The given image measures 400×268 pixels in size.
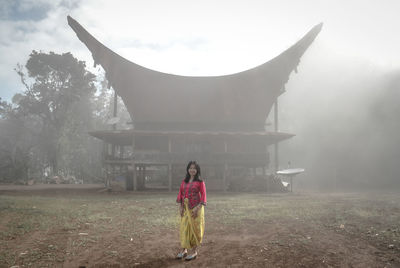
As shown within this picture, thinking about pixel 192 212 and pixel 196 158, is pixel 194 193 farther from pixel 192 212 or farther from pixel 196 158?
pixel 196 158

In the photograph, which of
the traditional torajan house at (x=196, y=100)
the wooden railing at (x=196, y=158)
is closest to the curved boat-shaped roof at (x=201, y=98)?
the traditional torajan house at (x=196, y=100)

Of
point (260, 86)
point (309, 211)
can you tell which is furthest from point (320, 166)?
point (309, 211)

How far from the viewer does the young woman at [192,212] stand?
477 centimetres

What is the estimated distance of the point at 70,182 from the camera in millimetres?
25656

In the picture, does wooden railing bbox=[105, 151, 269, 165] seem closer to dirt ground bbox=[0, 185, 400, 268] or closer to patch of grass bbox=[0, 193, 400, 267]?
patch of grass bbox=[0, 193, 400, 267]

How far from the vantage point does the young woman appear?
4.77 meters

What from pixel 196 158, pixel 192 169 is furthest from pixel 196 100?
pixel 192 169

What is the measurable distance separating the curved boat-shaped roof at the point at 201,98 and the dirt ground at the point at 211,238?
11.9 m

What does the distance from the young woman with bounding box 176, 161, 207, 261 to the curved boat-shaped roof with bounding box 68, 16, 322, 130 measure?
15.7m

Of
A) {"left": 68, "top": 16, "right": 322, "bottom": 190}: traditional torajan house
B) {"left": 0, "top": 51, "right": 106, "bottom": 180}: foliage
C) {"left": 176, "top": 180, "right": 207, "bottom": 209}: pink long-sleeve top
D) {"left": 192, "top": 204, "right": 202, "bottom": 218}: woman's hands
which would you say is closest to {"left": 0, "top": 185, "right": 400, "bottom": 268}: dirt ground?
{"left": 192, "top": 204, "right": 202, "bottom": 218}: woman's hands

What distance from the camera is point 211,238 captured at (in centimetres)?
614

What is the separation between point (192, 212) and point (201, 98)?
53.6 ft

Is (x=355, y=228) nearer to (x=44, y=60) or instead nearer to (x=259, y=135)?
(x=259, y=135)

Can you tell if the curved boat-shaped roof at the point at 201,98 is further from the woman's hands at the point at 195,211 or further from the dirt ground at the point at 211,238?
the woman's hands at the point at 195,211
